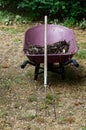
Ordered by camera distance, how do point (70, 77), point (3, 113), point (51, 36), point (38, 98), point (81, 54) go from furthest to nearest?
1. point (81, 54)
2. point (51, 36)
3. point (70, 77)
4. point (38, 98)
5. point (3, 113)

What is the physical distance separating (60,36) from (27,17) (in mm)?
3468

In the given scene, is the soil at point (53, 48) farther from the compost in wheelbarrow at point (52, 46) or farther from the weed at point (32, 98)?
the weed at point (32, 98)

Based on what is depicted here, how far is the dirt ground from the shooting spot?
4983 millimetres

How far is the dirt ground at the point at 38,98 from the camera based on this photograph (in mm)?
4983

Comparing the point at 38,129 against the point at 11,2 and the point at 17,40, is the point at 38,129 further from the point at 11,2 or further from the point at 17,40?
the point at 11,2

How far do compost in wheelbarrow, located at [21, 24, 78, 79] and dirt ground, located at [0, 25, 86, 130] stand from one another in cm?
24

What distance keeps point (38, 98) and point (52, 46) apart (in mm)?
1013

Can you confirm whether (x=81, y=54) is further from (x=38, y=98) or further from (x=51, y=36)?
(x=38, y=98)

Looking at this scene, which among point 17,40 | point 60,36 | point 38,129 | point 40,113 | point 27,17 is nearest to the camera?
point 38,129

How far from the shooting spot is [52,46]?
6.26m

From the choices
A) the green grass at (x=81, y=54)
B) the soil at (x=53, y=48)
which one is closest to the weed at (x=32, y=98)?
the soil at (x=53, y=48)

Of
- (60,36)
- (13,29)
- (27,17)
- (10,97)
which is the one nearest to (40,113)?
(10,97)

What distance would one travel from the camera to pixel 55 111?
207 inches

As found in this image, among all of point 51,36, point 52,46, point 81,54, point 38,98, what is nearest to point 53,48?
point 52,46
